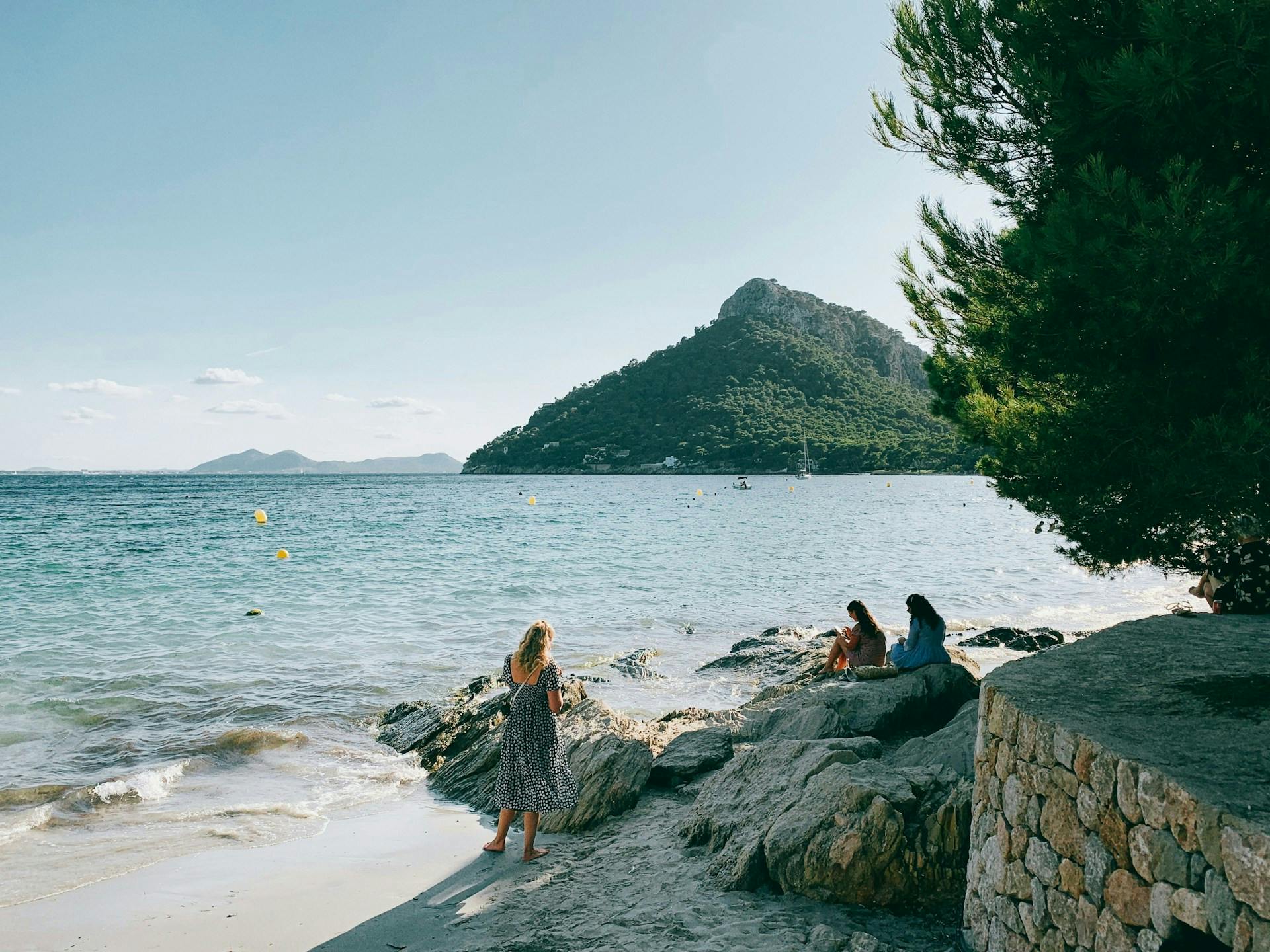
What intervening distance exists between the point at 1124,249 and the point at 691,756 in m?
5.92

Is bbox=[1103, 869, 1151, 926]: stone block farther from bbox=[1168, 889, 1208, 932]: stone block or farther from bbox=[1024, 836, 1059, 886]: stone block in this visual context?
bbox=[1024, 836, 1059, 886]: stone block

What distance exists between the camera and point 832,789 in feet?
17.0

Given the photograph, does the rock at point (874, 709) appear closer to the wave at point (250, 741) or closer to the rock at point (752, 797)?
the rock at point (752, 797)

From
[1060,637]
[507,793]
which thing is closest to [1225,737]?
[507,793]

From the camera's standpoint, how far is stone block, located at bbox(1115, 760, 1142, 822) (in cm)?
319

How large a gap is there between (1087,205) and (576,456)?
12692 cm

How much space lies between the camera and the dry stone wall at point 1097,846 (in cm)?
272

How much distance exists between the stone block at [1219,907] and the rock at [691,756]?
536cm

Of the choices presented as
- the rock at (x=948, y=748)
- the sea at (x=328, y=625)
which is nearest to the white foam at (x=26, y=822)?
the sea at (x=328, y=625)

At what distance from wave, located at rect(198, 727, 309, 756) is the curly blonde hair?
17.8 feet

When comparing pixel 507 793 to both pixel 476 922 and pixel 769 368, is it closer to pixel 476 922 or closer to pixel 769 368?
pixel 476 922

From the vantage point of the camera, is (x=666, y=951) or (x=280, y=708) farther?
(x=280, y=708)

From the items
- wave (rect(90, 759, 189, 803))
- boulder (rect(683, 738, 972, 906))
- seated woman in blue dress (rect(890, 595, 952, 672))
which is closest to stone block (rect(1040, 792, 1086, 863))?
boulder (rect(683, 738, 972, 906))

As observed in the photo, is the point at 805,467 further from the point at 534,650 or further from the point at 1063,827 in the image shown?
the point at 1063,827
